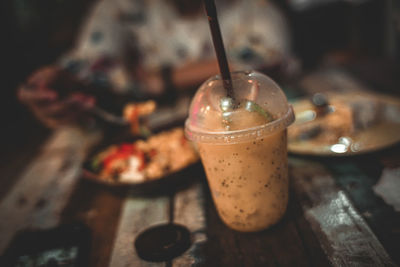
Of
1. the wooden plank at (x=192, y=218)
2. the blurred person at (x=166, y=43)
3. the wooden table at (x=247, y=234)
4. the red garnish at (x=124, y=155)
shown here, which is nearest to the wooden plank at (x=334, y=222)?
the wooden table at (x=247, y=234)

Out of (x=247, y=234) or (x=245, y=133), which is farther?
(x=247, y=234)

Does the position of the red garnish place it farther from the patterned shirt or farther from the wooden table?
the patterned shirt

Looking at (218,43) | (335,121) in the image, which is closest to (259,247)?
(218,43)

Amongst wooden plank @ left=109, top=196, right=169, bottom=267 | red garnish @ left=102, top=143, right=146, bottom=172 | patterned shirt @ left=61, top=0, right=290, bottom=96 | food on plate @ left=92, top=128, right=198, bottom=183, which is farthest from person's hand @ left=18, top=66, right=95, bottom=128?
patterned shirt @ left=61, top=0, right=290, bottom=96

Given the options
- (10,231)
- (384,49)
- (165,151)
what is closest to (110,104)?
(165,151)

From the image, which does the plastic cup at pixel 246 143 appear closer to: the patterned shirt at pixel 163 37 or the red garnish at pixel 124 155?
the red garnish at pixel 124 155

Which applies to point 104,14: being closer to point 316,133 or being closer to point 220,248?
point 316,133

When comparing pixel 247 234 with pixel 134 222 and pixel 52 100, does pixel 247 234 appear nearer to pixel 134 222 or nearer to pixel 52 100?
pixel 134 222
